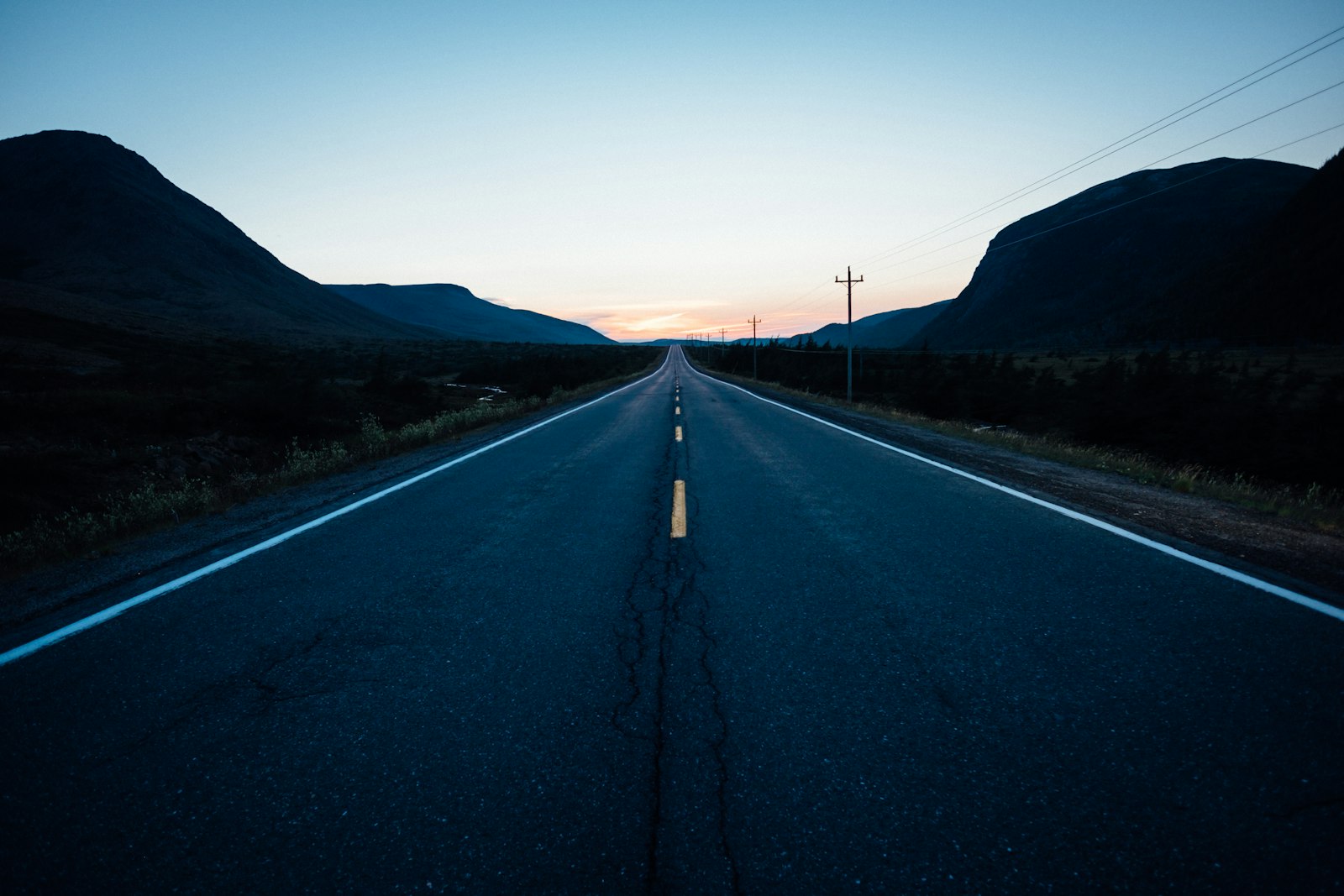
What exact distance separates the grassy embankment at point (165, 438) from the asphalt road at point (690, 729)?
3.28m

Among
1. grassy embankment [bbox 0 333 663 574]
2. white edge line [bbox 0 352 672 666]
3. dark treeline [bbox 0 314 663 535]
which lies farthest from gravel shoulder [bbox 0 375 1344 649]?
dark treeline [bbox 0 314 663 535]

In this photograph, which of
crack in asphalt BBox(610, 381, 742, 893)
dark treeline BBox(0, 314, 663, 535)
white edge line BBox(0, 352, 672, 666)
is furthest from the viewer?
dark treeline BBox(0, 314, 663, 535)

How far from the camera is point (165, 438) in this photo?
45.5 feet

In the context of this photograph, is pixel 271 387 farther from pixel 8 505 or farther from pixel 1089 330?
pixel 1089 330

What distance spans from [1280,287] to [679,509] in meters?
120

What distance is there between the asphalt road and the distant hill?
6923 centimetres

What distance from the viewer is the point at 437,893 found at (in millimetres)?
1690

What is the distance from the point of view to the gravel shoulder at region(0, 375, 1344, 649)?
3.85m

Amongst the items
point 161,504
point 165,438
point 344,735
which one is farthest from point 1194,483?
point 165,438

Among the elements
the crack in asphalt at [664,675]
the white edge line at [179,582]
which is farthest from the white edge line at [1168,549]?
the white edge line at [179,582]

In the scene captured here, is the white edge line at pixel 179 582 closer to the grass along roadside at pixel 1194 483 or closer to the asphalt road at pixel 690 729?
the asphalt road at pixel 690 729

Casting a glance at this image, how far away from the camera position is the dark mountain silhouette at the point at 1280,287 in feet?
236

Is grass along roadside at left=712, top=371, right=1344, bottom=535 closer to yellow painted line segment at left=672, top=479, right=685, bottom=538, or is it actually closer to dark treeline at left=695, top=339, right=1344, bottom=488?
dark treeline at left=695, top=339, right=1344, bottom=488

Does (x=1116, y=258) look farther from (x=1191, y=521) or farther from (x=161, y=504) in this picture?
(x=161, y=504)
